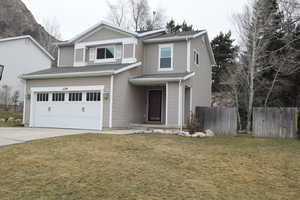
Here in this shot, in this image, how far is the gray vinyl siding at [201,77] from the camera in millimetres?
18141

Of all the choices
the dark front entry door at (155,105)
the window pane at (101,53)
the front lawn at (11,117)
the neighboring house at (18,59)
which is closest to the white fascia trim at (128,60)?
the window pane at (101,53)

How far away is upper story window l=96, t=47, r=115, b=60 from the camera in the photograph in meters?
18.4

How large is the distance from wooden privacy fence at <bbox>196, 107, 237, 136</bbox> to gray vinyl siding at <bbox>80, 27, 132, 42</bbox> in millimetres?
7016

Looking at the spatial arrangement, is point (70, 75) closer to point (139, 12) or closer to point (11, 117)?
point (11, 117)

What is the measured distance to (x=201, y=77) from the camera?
779 inches

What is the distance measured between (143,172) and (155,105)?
11.4 meters

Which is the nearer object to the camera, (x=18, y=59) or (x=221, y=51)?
(x=18, y=59)

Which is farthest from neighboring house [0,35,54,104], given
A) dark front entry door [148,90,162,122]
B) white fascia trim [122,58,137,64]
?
dark front entry door [148,90,162,122]

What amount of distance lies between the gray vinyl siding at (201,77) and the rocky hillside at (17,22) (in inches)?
1231

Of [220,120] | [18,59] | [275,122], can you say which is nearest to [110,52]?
[220,120]

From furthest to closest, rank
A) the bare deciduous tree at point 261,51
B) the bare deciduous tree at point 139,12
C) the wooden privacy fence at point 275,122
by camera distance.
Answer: the bare deciduous tree at point 139,12
the bare deciduous tree at point 261,51
the wooden privacy fence at point 275,122

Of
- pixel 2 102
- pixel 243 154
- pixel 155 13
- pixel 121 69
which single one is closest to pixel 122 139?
pixel 243 154

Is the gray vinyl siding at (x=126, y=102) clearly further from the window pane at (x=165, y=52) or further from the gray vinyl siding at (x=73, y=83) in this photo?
the window pane at (x=165, y=52)

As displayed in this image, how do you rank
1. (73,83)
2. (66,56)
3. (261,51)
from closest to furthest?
(73,83)
(66,56)
(261,51)
